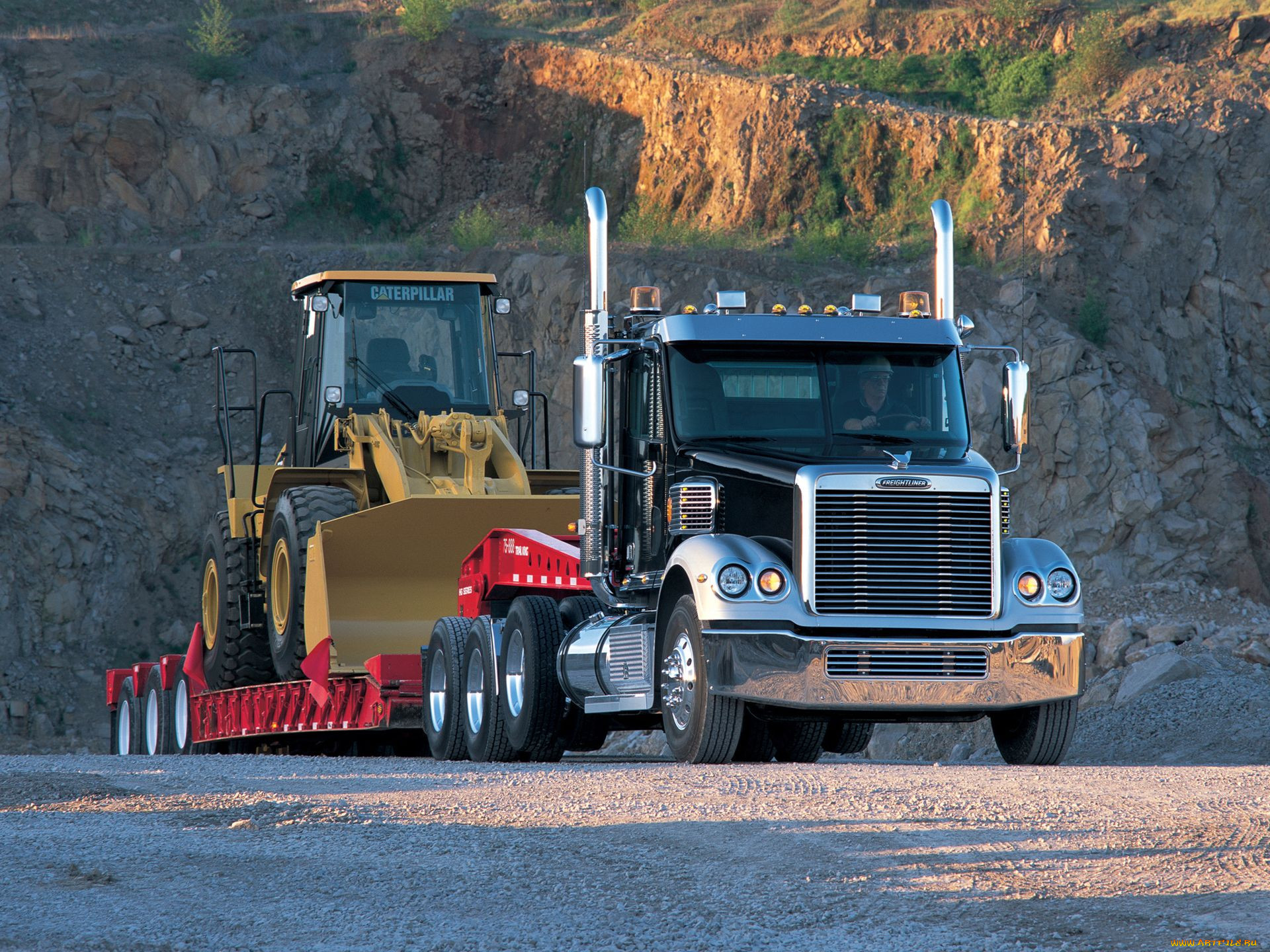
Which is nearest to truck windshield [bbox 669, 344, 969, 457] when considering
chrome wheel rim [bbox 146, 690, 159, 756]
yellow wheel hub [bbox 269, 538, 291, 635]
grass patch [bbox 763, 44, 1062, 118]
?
yellow wheel hub [bbox 269, 538, 291, 635]

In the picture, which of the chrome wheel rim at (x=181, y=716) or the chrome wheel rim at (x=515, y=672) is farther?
the chrome wheel rim at (x=181, y=716)

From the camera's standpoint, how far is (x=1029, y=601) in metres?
11.1

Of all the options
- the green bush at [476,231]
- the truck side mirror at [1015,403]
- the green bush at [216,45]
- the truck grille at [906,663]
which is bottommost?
the truck grille at [906,663]

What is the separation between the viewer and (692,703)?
1123cm

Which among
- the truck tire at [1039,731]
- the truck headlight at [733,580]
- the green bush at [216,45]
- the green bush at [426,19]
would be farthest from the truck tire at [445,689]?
the green bush at [216,45]

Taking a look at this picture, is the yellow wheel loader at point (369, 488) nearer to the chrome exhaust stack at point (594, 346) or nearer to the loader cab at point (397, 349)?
the loader cab at point (397, 349)

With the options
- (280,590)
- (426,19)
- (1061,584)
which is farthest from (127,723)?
(426,19)

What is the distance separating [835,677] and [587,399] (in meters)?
2.54

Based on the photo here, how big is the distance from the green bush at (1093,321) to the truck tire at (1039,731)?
21.3 meters

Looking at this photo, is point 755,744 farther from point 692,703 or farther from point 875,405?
point 875,405

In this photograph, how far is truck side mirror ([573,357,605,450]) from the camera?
11.6 meters

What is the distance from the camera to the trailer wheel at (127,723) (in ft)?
70.1

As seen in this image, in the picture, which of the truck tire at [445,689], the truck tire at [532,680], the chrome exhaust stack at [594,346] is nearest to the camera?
the chrome exhaust stack at [594,346]

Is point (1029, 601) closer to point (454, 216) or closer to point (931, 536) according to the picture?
point (931, 536)
